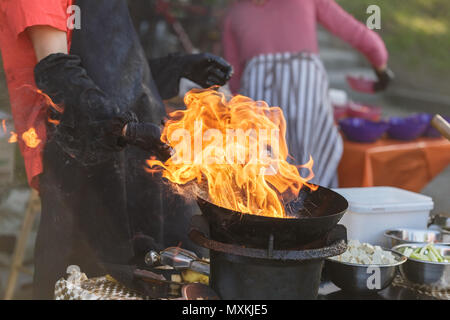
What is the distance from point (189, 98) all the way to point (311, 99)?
2220mm

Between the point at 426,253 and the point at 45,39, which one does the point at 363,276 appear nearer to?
the point at 426,253

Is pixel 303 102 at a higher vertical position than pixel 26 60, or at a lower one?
lower

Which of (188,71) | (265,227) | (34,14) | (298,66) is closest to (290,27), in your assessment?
(298,66)

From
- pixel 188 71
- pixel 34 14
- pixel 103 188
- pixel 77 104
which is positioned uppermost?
pixel 34 14

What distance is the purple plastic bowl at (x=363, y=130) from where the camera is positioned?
438cm

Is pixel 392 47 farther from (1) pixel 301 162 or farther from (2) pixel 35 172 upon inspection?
(2) pixel 35 172

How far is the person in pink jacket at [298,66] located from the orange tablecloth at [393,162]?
6.7 inches

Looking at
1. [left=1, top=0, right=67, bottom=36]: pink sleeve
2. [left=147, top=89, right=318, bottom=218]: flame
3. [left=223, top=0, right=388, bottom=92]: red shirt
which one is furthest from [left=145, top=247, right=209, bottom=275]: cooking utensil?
[left=223, top=0, right=388, bottom=92]: red shirt

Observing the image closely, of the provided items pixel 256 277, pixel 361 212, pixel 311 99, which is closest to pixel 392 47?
pixel 311 99

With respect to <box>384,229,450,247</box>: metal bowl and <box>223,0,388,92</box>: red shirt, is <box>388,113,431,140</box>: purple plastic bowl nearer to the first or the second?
<box>223,0,388,92</box>: red shirt

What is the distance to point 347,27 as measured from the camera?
4422mm

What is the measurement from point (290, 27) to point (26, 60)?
247cm

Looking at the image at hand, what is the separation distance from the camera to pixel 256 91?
173 inches

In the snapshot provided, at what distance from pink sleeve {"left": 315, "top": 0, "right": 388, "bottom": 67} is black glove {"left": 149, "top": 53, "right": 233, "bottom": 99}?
1974 millimetres
